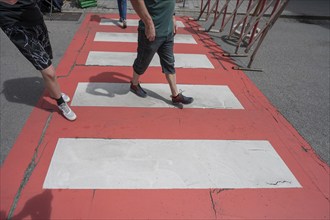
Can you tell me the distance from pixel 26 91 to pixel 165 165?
8.48ft

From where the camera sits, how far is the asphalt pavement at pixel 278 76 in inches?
142

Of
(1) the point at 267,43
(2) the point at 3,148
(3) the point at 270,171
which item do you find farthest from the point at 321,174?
(1) the point at 267,43

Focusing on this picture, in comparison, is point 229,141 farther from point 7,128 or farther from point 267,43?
point 267,43

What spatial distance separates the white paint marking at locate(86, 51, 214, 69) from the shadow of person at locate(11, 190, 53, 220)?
3023mm

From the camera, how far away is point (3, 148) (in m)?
3.01

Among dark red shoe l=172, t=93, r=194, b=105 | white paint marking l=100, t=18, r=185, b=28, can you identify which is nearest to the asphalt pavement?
white paint marking l=100, t=18, r=185, b=28

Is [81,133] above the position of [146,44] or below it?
below

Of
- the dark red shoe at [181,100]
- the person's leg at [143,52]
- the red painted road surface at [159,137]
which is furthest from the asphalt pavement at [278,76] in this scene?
the person's leg at [143,52]

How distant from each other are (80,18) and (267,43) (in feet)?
17.0

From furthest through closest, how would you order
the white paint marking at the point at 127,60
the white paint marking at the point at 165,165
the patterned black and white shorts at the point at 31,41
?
the white paint marking at the point at 127,60 < the patterned black and white shorts at the point at 31,41 < the white paint marking at the point at 165,165

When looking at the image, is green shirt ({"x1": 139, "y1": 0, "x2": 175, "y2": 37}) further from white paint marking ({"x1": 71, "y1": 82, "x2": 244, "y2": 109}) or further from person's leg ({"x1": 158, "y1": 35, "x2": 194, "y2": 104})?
white paint marking ({"x1": 71, "y1": 82, "x2": 244, "y2": 109})

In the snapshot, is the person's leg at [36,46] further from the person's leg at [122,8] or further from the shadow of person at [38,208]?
the person's leg at [122,8]

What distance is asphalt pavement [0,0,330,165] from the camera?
11.9 ft

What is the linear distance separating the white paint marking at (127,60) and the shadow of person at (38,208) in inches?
119
